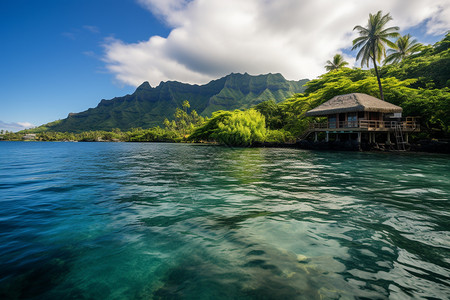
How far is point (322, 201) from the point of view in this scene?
7117 mm

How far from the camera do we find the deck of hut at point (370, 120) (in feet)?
96.4

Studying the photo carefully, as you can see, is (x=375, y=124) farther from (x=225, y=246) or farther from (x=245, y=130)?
(x=225, y=246)

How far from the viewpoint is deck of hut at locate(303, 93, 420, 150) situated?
96.4 feet

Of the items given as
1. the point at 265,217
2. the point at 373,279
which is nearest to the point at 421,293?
the point at 373,279

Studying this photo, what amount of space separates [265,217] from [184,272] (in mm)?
2940

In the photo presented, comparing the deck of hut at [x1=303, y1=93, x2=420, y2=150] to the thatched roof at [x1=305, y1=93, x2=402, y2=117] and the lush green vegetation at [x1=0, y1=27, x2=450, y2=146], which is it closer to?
the thatched roof at [x1=305, y1=93, x2=402, y2=117]

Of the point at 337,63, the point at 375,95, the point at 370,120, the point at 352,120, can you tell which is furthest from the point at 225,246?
the point at 337,63

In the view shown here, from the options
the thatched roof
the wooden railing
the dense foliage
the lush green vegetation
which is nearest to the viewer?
the lush green vegetation

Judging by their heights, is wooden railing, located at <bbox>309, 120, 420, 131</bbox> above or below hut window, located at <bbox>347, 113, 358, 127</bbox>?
below

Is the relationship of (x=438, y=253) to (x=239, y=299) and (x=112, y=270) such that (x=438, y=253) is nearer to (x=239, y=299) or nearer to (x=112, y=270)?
(x=239, y=299)

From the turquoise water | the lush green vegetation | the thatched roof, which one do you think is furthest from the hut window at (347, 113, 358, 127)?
the turquoise water

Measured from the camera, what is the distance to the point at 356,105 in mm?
29688

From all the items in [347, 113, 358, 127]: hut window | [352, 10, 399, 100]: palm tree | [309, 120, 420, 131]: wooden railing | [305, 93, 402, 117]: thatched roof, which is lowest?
[309, 120, 420, 131]: wooden railing

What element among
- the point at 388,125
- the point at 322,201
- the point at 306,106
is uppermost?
the point at 306,106
